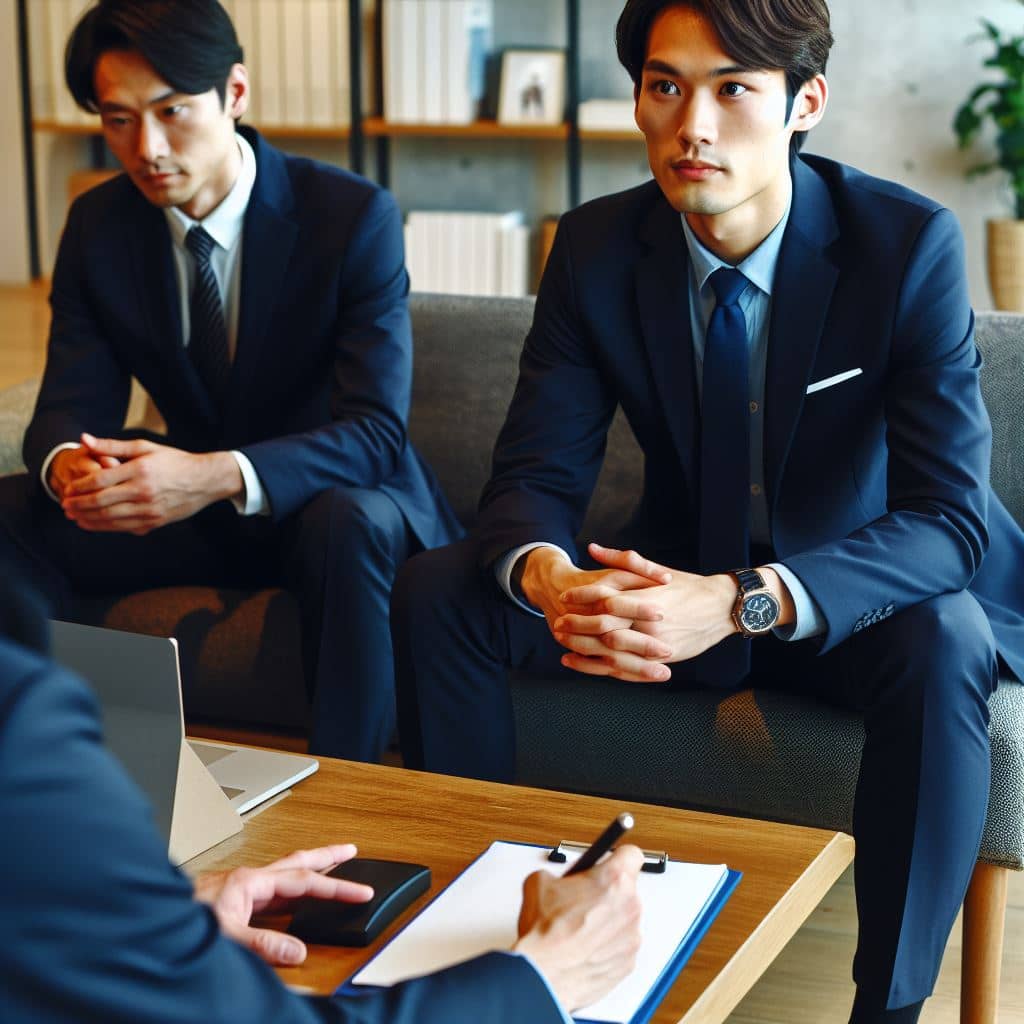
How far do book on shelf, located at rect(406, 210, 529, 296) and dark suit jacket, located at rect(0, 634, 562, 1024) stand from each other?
439 centimetres

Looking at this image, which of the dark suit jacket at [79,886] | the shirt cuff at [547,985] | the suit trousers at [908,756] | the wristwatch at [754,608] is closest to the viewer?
the dark suit jacket at [79,886]

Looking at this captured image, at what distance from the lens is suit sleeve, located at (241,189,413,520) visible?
2043 millimetres

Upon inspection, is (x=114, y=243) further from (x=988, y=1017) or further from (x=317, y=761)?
(x=988, y=1017)

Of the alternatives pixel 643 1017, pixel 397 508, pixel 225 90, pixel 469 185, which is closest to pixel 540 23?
pixel 469 185

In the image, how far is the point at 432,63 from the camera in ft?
15.8

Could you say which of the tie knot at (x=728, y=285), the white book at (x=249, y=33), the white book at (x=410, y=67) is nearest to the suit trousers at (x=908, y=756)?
the tie knot at (x=728, y=285)

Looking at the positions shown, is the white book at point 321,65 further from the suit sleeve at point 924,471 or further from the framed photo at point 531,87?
the suit sleeve at point 924,471

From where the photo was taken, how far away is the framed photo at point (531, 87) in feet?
15.8

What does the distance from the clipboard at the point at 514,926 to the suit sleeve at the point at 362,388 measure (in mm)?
919

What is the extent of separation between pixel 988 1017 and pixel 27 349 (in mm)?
4204

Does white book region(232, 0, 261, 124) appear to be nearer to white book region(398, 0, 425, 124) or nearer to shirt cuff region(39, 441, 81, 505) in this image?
white book region(398, 0, 425, 124)

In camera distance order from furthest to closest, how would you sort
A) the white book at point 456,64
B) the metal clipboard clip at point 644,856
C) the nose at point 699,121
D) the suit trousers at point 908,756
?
the white book at point 456,64, the nose at point 699,121, the suit trousers at point 908,756, the metal clipboard clip at point 644,856

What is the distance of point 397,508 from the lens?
2.06 meters

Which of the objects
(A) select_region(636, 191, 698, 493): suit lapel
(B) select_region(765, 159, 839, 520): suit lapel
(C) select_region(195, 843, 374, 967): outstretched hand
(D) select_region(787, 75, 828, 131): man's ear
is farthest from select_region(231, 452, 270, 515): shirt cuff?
(C) select_region(195, 843, 374, 967): outstretched hand
